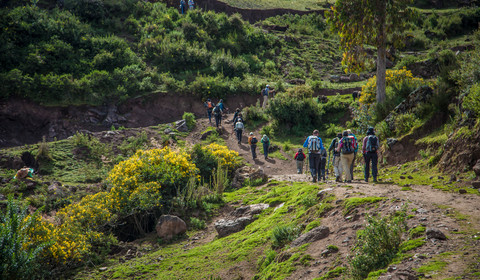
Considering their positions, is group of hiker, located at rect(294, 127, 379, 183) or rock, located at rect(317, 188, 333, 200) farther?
group of hiker, located at rect(294, 127, 379, 183)

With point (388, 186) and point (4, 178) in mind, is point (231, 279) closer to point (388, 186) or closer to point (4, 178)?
point (388, 186)

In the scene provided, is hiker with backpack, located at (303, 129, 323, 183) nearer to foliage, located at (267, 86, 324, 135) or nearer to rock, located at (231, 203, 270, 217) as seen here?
rock, located at (231, 203, 270, 217)

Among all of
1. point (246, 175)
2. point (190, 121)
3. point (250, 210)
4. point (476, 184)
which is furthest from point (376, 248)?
point (190, 121)

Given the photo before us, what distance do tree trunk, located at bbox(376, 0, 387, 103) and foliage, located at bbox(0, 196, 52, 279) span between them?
16313mm

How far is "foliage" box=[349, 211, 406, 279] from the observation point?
19.2 ft

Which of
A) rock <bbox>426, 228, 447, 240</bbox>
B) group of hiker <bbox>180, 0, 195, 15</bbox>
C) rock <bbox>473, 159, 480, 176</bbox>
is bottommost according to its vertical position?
rock <bbox>426, 228, 447, 240</bbox>

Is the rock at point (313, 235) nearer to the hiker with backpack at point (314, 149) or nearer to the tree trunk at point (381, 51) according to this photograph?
the hiker with backpack at point (314, 149)

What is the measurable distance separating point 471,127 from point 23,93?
26.2m

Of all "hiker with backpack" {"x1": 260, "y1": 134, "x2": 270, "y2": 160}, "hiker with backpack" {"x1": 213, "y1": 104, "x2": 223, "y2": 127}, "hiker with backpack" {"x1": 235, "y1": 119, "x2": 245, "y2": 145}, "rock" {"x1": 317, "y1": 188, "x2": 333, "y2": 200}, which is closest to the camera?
"rock" {"x1": 317, "y1": 188, "x2": 333, "y2": 200}

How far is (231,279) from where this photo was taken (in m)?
8.48

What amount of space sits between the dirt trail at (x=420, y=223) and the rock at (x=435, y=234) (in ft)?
0.30

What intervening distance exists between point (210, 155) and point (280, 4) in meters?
39.2

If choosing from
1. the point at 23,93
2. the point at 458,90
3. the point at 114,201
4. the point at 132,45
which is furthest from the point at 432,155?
the point at 132,45

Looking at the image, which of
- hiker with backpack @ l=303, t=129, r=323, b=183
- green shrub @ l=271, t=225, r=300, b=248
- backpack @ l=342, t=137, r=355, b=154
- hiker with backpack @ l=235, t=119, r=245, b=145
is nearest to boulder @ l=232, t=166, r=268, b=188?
hiker with backpack @ l=303, t=129, r=323, b=183
